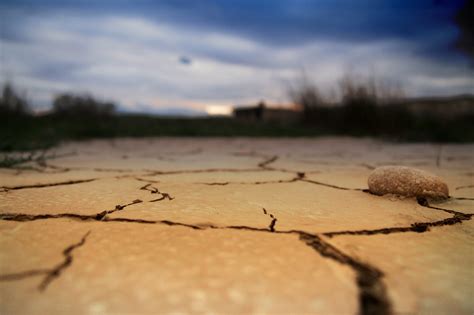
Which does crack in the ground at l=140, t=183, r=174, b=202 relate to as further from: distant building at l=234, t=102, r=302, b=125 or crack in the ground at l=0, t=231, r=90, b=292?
distant building at l=234, t=102, r=302, b=125

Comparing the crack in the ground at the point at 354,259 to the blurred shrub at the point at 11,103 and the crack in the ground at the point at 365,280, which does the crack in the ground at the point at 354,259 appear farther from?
the blurred shrub at the point at 11,103

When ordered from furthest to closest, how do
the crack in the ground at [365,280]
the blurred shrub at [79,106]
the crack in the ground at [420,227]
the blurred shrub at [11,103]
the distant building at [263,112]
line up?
the distant building at [263,112] < the blurred shrub at [79,106] < the blurred shrub at [11,103] < the crack in the ground at [420,227] < the crack in the ground at [365,280]

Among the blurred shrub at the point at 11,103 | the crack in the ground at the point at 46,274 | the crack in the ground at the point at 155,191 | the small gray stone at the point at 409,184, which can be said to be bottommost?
the crack in the ground at the point at 46,274

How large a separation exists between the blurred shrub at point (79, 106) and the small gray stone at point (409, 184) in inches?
248

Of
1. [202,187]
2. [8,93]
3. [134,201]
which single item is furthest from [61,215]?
[8,93]

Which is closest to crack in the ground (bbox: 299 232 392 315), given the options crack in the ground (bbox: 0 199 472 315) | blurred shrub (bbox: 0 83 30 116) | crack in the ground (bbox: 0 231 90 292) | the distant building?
crack in the ground (bbox: 0 199 472 315)

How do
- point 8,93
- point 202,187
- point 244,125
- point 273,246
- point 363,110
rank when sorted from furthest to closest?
1. point 244,125
2. point 363,110
3. point 8,93
4. point 202,187
5. point 273,246

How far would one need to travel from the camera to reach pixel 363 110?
18.3 feet

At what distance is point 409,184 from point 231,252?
786mm

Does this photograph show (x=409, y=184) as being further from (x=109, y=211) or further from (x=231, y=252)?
(x=109, y=211)

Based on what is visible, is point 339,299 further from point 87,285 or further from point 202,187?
point 202,187

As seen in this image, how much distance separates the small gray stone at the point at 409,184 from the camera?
1.17m

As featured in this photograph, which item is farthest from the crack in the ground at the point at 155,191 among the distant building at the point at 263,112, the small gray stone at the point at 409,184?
the distant building at the point at 263,112

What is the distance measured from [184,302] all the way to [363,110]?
18.4 ft
